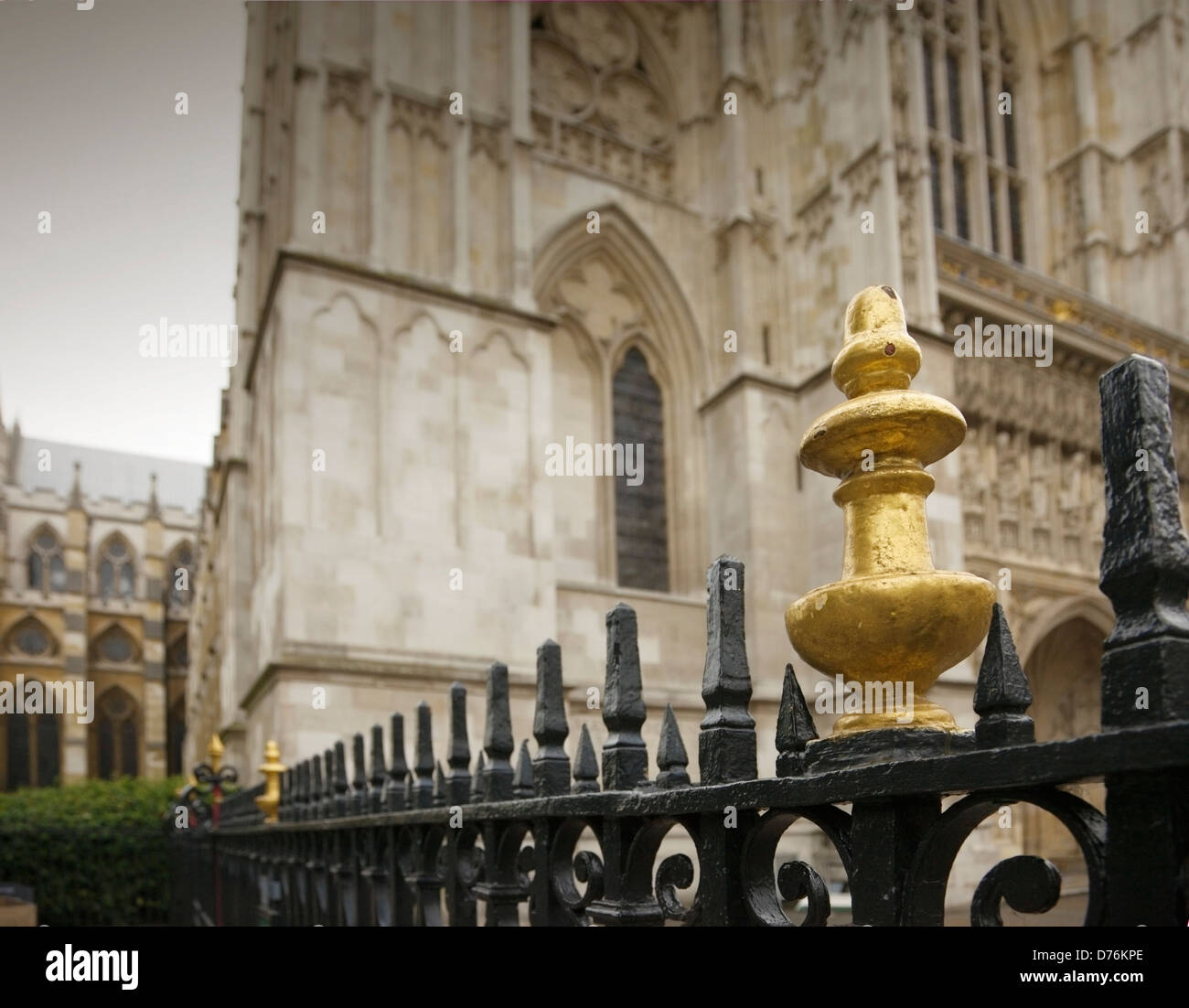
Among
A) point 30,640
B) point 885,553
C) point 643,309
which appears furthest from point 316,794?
point 30,640

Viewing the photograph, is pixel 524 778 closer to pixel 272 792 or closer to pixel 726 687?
pixel 726 687

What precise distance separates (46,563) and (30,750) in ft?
28.4

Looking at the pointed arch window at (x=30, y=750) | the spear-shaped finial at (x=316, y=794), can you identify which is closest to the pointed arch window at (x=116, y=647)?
the pointed arch window at (x=30, y=750)

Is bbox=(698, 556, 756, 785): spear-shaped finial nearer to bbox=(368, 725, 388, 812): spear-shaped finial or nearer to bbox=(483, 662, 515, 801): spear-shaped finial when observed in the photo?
bbox=(483, 662, 515, 801): spear-shaped finial

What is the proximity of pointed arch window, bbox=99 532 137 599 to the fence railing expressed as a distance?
161ft

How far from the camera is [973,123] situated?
17.5 meters

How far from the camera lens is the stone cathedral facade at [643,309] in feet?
36.3

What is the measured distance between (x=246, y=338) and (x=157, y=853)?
7750 mm

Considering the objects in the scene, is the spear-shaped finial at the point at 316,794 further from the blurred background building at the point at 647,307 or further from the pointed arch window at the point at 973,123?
the pointed arch window at the point at 973,123

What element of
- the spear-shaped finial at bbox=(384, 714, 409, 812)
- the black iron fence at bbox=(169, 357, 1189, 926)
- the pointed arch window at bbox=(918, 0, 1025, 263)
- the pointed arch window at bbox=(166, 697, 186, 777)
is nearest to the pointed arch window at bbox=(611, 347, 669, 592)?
the pointed arch window at bbox=(918, 0, 1025, 263)

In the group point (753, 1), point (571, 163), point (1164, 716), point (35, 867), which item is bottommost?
point (35, 867)

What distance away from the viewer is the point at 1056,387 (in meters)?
15.2

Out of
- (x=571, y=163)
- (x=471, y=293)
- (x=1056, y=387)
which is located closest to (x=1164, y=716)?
(x=471, y=293)

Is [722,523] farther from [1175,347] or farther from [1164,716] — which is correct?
[1164,716]
